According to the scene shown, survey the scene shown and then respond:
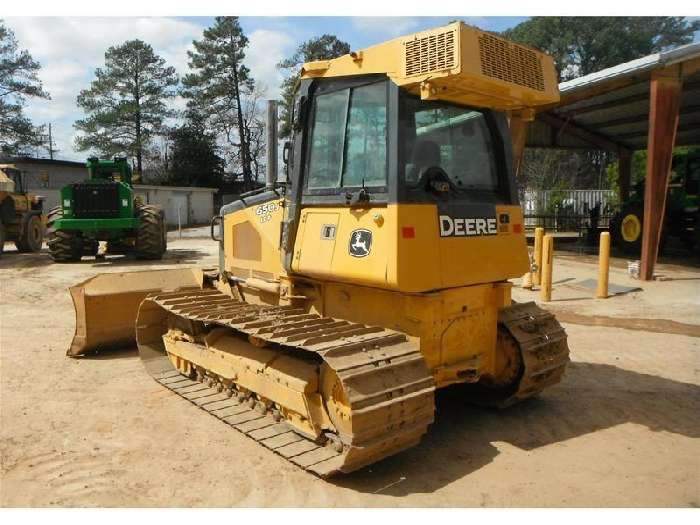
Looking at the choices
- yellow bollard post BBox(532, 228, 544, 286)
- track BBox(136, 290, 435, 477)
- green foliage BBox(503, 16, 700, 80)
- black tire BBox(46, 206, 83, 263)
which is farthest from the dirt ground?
green foliage BBox(503, 16, 700, 80)

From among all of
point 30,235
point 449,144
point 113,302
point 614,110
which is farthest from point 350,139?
point 30,235

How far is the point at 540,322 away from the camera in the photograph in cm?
502

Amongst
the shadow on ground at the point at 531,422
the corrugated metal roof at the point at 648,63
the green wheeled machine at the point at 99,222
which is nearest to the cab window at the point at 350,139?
the shadow on ground at the point at 531,422

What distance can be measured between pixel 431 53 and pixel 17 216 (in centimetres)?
1867

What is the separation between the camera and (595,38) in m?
36.2

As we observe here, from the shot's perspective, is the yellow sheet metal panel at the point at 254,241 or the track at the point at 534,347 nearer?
the track at the point at 534,347

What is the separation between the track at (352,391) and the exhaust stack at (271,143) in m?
1.21

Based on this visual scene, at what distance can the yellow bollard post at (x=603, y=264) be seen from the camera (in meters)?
10.2

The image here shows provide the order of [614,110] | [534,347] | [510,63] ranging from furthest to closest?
1. [614,110]
2. [534,347]
3. [510,63]

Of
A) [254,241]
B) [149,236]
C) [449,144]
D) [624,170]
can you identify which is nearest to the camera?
[449,144]

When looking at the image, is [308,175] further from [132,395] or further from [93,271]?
[93,271]

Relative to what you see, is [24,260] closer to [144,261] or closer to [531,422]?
[144,261]

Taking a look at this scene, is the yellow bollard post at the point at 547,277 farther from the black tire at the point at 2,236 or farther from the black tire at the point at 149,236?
the black tire at the point at 2,236

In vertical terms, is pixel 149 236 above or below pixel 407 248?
below
